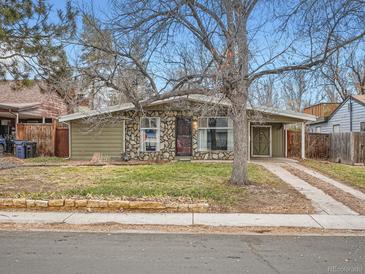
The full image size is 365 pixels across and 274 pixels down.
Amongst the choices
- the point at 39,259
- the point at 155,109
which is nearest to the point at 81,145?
the point at 155,109

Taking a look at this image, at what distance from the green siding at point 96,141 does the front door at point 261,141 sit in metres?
7.93

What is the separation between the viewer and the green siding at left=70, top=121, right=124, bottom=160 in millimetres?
19234

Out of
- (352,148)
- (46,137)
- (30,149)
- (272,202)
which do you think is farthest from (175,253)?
(46,137)

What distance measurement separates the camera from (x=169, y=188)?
32.2 feet

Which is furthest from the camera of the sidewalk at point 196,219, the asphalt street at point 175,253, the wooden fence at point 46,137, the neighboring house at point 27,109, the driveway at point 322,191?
the neighboring house at point 27,109

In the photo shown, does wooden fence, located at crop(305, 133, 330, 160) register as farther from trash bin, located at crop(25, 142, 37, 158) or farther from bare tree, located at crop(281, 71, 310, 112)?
trash bin, located at crop(25, 142, 37, 158)

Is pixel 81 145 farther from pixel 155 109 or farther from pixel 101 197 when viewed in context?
pixel 101 197

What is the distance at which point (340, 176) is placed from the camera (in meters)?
13.4

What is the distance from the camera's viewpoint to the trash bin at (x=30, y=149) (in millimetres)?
20061

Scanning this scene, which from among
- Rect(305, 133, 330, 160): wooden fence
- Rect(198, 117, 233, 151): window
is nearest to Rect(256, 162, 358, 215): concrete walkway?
Rect(198, 117, 233, 151): window

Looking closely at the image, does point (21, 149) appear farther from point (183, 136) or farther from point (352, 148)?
point (352, 148)

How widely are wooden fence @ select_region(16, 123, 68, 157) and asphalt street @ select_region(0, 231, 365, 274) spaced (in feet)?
52.4

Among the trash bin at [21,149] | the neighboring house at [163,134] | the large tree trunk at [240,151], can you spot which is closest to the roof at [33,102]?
the trash bin at [21,149]

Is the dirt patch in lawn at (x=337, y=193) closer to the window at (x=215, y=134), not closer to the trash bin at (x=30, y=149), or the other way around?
the window at (x=215, y=134)
